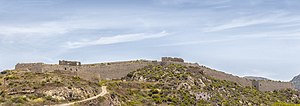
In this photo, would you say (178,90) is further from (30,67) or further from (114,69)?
(30,67)

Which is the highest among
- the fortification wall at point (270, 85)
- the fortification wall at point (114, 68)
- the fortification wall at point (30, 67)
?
the fortification wall at point (30, 67)

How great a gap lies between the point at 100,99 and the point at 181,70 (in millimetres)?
28662

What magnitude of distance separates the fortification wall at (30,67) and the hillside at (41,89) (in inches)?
290

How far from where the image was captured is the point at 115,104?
5631 cm

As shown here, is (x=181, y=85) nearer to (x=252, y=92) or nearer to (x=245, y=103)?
(x=245, y=103)

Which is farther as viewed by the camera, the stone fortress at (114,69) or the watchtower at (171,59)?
the watchtower at (171,59)

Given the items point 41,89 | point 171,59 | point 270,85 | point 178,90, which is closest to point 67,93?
point 41,89

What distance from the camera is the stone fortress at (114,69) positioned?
67.3m

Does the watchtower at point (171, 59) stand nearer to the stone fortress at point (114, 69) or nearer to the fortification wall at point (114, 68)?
the stone fortress at point (114, 69)

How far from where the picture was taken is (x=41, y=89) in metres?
51.1

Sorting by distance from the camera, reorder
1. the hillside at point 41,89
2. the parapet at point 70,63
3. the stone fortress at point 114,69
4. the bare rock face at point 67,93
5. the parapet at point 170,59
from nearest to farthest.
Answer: the hillside at point 41,89 → the bare rock face at point 67,93 → the stone fortress at point 114,69 → the parapet at point 70,63 → the parapet at point 170,59

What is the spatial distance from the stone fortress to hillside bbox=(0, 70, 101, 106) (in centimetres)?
780

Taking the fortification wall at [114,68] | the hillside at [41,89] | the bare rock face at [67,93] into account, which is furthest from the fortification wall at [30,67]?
the bare rock face at [67,93]

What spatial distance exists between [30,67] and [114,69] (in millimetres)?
14526
